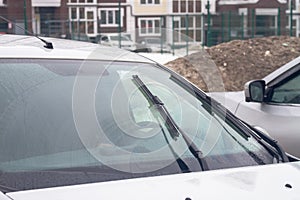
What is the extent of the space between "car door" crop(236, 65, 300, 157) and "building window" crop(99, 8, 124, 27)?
57.9 ft

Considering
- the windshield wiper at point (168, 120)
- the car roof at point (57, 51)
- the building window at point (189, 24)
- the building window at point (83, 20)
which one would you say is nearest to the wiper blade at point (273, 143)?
the windshield wiper at point (168, 120)

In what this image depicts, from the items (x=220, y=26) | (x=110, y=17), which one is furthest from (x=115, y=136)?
(x=110, y=17)

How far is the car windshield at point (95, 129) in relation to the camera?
243 centimetres

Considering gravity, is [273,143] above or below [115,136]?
below

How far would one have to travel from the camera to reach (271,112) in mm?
4555

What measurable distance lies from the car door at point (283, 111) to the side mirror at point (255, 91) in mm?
69

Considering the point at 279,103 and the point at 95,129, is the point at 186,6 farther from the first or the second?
the point at 95,129

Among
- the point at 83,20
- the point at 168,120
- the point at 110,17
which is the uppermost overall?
the point at 110,17

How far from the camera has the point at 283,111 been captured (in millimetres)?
4500

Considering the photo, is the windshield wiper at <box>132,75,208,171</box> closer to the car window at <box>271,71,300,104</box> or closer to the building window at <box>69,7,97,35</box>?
the car window at <box>271,71,300,104</box>

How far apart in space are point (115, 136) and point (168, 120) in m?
0.36

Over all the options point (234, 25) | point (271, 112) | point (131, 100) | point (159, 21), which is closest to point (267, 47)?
point (234, 25)

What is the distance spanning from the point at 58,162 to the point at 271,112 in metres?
2.51

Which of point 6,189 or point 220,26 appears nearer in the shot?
point 6,189
